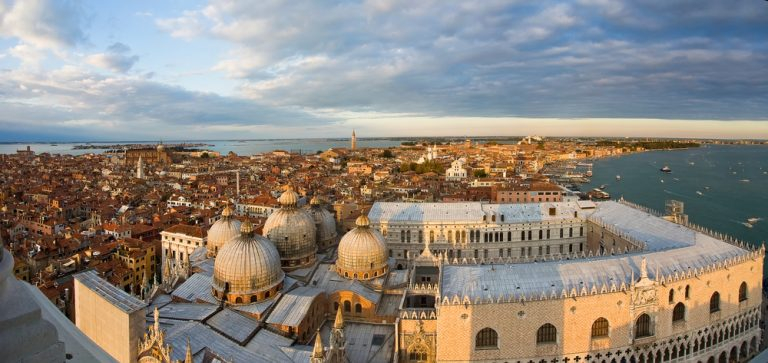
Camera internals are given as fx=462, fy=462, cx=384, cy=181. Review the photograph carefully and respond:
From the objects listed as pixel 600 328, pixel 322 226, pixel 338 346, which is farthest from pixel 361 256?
pixel 600 328

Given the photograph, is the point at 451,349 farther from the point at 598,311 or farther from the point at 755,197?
the point at 755,197

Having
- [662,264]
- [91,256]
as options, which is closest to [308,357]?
[662,264]

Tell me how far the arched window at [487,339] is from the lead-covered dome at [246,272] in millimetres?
6960

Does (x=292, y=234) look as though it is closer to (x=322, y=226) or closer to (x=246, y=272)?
(x=322, y=226)

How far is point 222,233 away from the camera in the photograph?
66.9ft

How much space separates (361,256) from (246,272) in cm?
421

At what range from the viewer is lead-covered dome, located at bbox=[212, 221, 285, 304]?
15250mm

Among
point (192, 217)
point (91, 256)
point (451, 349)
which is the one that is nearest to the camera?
point (451, 349)

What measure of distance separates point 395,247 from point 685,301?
14004 millimetres

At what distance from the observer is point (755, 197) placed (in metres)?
53.2

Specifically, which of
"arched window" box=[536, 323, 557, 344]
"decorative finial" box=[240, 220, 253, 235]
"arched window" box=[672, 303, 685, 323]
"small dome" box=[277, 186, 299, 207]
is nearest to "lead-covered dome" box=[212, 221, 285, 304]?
"decorative finial" box=[240, 220, 253, 235]

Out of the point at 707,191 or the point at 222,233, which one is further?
the point at 707,191

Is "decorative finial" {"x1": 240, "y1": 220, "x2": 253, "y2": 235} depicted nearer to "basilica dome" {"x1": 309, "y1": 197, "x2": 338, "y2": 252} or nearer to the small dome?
the small dome

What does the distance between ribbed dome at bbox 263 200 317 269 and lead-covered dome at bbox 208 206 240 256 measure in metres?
2.12
